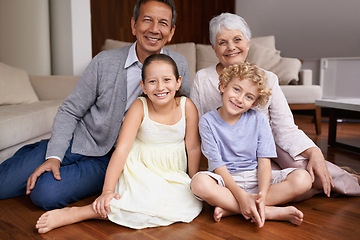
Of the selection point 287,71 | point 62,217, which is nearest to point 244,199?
point 62,217

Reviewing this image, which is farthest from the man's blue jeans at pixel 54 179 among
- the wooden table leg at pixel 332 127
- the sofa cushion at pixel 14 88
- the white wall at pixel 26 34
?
the white wall at pixel 26 34

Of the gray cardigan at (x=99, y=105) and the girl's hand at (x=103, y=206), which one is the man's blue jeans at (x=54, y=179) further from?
the girl's hand at (x=103, y=206)

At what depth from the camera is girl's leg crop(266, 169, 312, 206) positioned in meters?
1.32

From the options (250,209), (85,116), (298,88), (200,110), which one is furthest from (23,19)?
(250,209)

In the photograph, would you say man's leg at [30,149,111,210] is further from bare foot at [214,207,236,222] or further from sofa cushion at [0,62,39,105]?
sofa cushion at [0,62,39,105]

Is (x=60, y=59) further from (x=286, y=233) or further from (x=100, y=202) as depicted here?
(x=286, y=233)

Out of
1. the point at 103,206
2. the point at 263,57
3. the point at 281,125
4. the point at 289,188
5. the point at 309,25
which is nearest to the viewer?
the point at 103,206

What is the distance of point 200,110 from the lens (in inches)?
65.4

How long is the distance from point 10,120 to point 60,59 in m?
2.04

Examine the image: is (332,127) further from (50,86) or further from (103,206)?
(50,86)

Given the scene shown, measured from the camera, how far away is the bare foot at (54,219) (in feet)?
3.87

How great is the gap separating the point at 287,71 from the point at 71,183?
2953mm

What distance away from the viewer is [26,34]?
3.62 meters

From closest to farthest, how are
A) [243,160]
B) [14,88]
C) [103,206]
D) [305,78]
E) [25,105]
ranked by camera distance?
[103,206], [243,160], [25,105], [14,88], [305,78]
